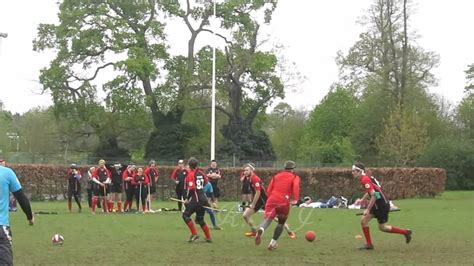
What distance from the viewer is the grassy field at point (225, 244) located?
45.1 feet

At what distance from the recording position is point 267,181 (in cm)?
4112

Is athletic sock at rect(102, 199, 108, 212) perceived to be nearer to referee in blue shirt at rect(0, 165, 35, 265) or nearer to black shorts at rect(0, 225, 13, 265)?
referee in blue shirt at rect(0, 165, 35, 265)

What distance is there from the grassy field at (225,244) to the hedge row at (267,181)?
15286mm

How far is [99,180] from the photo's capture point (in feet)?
94.0

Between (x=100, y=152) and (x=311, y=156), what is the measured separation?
21424mm

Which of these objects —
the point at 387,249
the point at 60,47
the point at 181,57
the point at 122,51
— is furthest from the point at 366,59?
the point at 387,249

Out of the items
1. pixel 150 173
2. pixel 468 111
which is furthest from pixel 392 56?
pixel 150 173

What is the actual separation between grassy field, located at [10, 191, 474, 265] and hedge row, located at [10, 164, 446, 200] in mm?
15286

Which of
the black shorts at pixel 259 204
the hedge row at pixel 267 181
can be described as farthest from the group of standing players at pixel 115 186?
the black shorts at pixel 259 204

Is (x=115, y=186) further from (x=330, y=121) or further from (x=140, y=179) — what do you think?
(x=330, y=121)

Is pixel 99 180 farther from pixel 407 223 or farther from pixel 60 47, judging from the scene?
pixel 60 47

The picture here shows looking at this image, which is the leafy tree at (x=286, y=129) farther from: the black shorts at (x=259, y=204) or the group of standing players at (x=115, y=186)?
the black shorts at (x=259, y=204)

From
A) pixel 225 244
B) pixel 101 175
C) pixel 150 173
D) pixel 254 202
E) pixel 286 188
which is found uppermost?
pixel 150 173

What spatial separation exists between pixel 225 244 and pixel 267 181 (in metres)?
24.6
